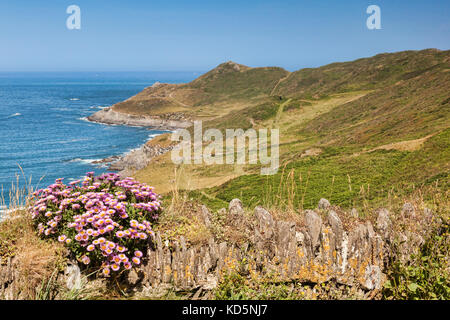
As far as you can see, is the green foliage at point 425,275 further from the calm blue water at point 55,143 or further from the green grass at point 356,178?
the calm blue water at point 55,143

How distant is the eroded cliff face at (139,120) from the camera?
113 meters

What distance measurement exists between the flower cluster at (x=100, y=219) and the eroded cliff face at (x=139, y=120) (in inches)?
4144

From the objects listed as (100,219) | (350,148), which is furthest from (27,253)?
(350,148)

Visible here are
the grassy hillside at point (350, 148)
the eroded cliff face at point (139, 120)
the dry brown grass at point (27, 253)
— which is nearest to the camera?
the dry brown grass at point (27, 253)

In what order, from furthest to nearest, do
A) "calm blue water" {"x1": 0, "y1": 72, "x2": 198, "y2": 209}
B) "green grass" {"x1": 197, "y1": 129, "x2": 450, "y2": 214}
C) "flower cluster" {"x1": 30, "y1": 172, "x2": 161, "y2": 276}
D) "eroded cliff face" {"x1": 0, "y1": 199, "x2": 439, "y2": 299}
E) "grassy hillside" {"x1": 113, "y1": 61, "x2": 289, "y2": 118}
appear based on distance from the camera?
1. "grassy hillside" {"x1": 113, "y1": 61, "x2": 289, "y2": 118}
2. "calm blue water" {"x1": 0, "y1": 72, "x2": 198, "y2": 209}
3. "green grass" {"x1": 197, "y1": 129, "x2": 450, "y2": 214}
4. "eroded cliff face" {"x1": 0, "y1": 199, "x2": 439, "y2": 299}
5. "flower cluster" {"x1": 30, "y1": 172, "x2": 161, "y2": 276}

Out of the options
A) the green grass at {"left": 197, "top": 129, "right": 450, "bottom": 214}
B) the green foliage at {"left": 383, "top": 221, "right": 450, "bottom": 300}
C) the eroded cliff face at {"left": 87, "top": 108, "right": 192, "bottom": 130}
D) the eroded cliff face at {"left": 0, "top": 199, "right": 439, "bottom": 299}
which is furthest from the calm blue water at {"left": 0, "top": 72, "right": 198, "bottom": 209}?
the green foliage at {"left": 383, "top": 221, "right": 450, "bottom": 300}

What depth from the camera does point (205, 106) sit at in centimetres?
13688

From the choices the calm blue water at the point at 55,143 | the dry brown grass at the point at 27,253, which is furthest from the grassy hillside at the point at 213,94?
the dry brown grass at the point at 27,253

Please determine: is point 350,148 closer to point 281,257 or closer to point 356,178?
point 356,178

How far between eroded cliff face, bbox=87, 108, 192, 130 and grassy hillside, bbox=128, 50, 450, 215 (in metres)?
39.5

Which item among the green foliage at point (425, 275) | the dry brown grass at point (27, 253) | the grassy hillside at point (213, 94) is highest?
the grassy hillside at point (213, 94)

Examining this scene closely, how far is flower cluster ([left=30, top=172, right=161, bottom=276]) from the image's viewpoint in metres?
4.15

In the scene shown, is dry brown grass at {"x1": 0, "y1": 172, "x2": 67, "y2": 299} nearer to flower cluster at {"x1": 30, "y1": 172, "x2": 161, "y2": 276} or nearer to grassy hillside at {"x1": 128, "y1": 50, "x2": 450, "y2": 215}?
flower cluster at {"x1": 30, "y1": 172, "x2": 161, "y2": 276}

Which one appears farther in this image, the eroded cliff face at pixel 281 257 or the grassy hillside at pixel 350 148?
the grassy hillside at pixel 350 148
